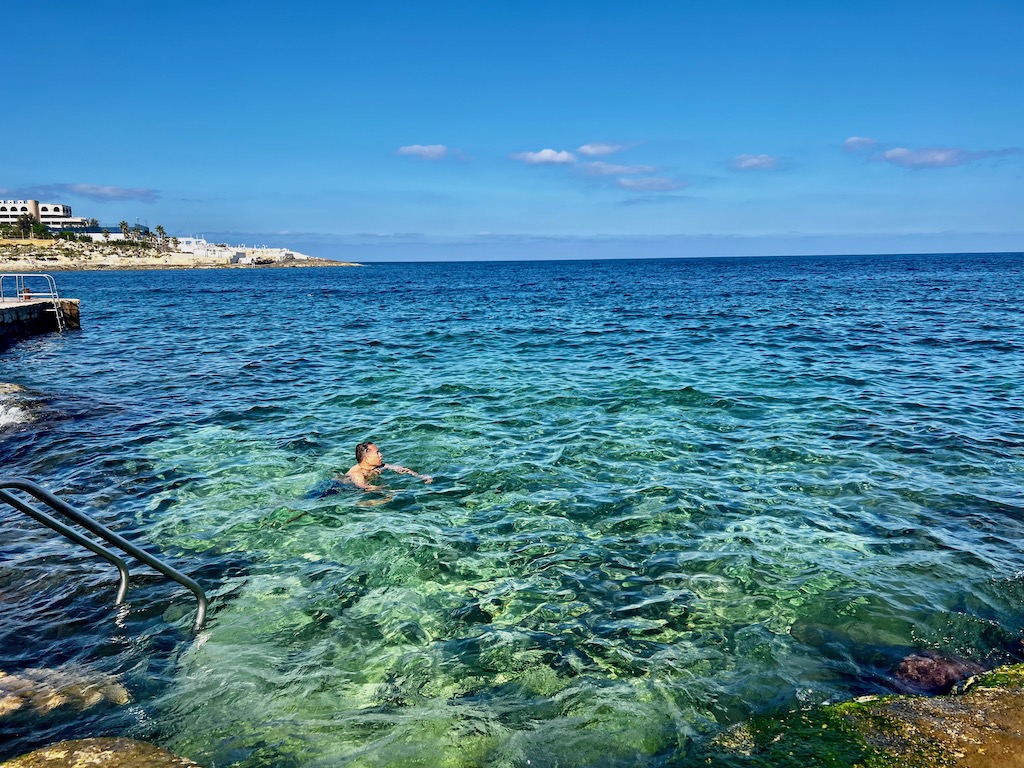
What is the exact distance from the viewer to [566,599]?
6.84 meters

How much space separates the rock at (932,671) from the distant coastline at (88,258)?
142 m

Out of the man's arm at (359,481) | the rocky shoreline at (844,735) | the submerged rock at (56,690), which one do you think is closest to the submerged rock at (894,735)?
the rocky shoreline at (844,735)

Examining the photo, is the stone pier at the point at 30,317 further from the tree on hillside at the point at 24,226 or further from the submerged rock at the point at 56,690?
the tree on hillside at the point at 24,226

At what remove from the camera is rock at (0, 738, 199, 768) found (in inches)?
157

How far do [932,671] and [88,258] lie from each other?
182436 mm

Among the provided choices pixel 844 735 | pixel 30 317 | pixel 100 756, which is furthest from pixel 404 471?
pixel 30 317

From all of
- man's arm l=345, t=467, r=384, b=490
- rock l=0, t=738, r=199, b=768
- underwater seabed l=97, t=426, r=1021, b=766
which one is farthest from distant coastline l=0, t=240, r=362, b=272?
rock l=0, t=738, r=199, b=768

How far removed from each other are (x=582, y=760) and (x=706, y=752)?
0.91 metres

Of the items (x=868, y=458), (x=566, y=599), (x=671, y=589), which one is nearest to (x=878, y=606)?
(x=671, y=589)

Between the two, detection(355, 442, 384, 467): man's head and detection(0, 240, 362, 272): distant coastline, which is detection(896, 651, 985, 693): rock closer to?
detection(355, 442, 384, 467): man's head

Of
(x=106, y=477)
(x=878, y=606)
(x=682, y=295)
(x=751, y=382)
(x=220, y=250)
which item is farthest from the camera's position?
(x=220, y=250)

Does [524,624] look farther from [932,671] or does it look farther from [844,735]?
[932,671]

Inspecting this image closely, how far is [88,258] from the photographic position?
15038cm

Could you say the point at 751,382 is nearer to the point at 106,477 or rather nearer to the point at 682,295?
the point at 106,477
